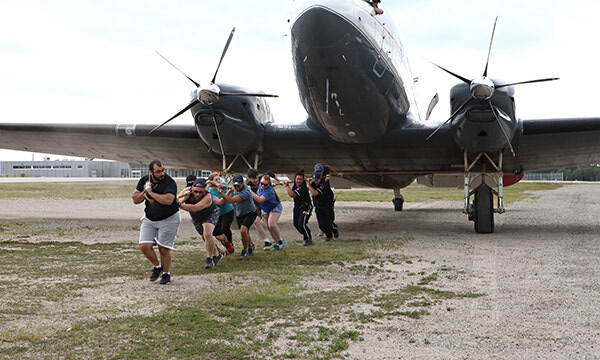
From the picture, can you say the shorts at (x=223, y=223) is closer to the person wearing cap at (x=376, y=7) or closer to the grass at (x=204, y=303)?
the grass at (x=204, y=303)

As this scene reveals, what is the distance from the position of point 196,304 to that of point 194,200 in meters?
2.56

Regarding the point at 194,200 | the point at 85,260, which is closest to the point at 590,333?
the point at 194,200

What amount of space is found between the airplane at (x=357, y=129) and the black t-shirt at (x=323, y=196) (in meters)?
1.82

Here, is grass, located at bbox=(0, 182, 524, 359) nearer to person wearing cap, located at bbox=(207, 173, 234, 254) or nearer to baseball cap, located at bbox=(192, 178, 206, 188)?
person wearing cap, located at bbox=(207, 173, 234, 254)

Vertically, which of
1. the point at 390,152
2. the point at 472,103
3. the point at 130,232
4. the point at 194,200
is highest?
the point at 472,103

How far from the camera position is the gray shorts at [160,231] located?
273 inches

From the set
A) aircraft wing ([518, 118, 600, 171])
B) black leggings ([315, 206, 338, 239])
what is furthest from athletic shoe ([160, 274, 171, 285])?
aircraft wing ([518, 118, 600, 171])

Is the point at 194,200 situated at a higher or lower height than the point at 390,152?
lower

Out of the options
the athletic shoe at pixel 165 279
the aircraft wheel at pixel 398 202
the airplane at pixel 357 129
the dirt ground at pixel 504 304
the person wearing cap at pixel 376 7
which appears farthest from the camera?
the aircraft wheel at pixel 398 202

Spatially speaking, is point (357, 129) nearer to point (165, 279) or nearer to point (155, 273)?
point (155, 273)

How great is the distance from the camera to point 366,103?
11.9m

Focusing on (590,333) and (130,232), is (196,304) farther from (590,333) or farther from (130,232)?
(130,232)

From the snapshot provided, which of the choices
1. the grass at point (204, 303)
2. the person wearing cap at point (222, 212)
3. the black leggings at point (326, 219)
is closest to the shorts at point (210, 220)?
the person wearing cap at point (222, 212)

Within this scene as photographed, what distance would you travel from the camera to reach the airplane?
35.3 feet
